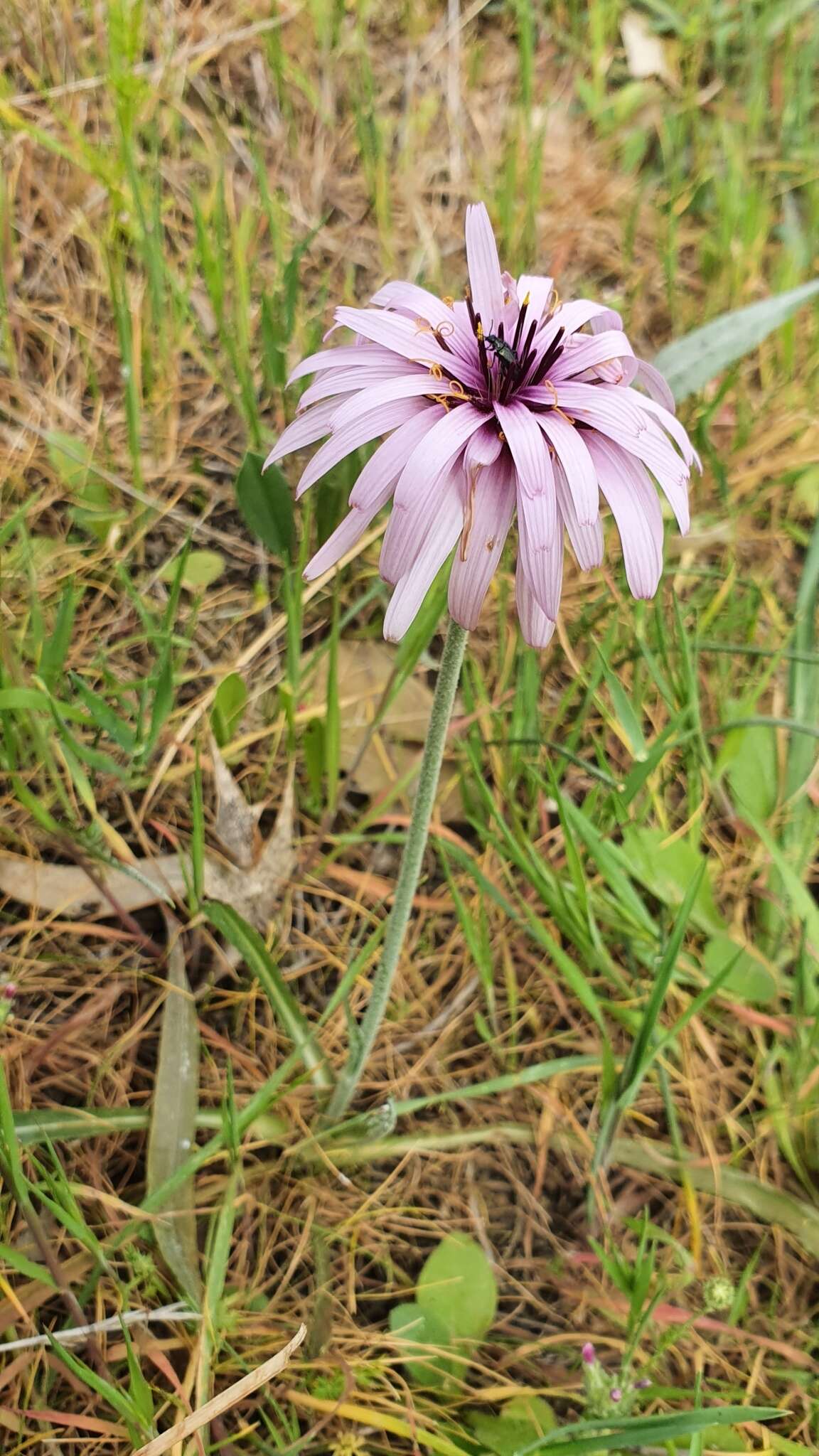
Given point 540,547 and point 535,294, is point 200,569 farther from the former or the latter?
point 540,547

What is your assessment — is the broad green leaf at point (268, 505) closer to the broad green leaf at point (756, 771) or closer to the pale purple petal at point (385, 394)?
the pale purple petal at point (385, 394)

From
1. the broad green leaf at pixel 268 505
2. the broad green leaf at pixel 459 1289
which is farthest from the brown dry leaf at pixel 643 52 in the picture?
the broad green leaf at pixel 459 1289

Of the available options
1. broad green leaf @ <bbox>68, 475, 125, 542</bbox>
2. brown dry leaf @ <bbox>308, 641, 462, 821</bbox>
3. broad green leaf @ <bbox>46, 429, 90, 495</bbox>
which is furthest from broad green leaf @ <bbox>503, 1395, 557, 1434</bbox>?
broad green leaf @ <bbox>46, 429, 90, 495</bbox>

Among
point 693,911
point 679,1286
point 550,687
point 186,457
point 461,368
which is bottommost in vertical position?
point 679,1286

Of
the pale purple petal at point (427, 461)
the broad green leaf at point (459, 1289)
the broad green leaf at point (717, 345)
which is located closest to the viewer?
the pale purple petal at point (427, 461)

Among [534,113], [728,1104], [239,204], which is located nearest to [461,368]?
[728,1104]

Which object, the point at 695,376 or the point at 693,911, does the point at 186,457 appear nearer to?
the point at 695,376

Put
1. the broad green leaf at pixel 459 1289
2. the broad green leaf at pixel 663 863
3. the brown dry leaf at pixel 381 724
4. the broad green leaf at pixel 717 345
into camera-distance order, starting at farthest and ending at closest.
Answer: the broad green leaf at pixel 717 345 → the brown dry leaf at pixel 381 724 → the broad green leaf at pixel 663 863 → the broad green leaf at pixel 459 1289
